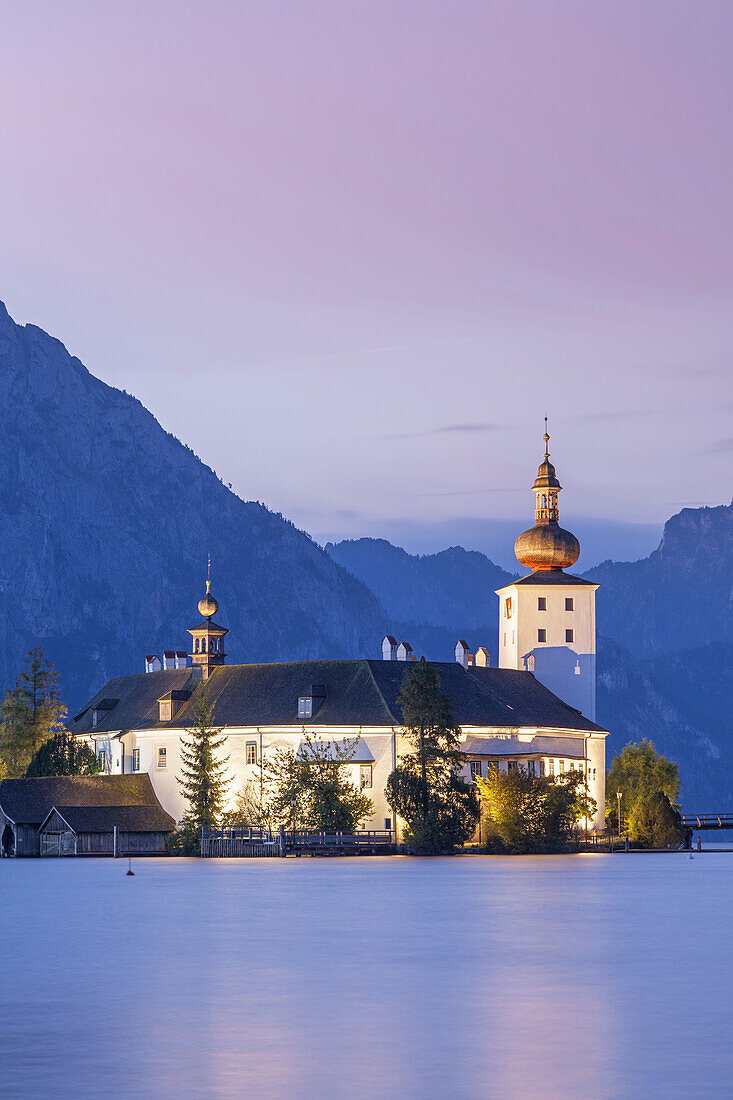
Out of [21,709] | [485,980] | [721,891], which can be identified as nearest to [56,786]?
[21,709]

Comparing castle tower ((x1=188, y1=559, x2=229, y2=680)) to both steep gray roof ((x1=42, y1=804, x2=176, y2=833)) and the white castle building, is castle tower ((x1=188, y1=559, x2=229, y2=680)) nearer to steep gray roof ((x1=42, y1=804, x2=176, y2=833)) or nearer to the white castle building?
the white castle building

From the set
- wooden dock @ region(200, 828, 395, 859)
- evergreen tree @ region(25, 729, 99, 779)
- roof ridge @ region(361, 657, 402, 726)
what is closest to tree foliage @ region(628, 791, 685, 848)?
roof ridge @ region(361, 657, 402, 726)

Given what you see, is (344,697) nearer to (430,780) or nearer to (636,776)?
(430,780)

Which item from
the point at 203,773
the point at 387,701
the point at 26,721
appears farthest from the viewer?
the point at 26,721

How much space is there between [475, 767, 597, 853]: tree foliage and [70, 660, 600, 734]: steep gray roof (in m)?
12.5

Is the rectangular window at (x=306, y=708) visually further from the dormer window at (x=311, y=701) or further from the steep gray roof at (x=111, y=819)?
the steep gray roof at (x=111, y=819)

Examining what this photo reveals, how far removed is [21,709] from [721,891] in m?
93.5

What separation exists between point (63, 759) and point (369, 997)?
356 feet

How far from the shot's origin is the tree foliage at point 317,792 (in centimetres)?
11762

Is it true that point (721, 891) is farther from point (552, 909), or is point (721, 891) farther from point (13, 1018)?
point (13, 1018)

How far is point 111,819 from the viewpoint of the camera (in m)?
122

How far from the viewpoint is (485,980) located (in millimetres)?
33625

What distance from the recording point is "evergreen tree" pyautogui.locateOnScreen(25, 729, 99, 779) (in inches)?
5364

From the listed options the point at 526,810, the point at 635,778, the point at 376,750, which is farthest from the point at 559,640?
the point at 526,810
